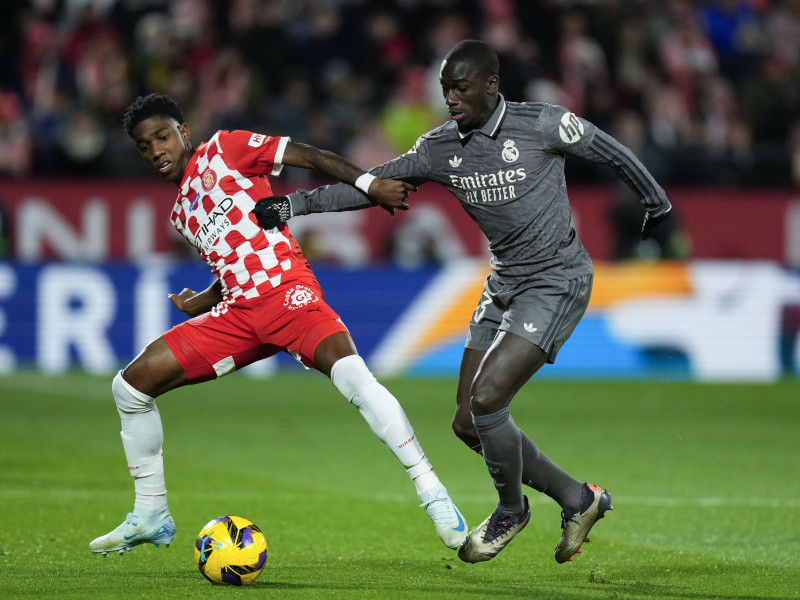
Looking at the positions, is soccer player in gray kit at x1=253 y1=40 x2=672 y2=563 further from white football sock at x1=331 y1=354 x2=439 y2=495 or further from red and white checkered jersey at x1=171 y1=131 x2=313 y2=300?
white football sock at x1=331 y1=354 x2=439 y2=495

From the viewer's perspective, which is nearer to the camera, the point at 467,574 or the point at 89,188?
the point at 467,574

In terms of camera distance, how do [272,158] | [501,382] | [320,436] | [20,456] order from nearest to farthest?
[501,382], [272,158], [20,456], [320,436]

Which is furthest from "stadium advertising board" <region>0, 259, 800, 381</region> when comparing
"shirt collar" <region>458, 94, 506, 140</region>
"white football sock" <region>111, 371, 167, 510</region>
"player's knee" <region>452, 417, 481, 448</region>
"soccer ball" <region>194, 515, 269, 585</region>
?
"soccer ball" <region>194, 515, 269, 585</region>

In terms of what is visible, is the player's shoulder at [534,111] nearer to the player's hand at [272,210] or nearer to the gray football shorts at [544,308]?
the gray football shorts at [544,308]

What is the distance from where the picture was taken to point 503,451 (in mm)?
5898

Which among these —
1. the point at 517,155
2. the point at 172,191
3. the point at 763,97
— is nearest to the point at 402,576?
the point at 517,155

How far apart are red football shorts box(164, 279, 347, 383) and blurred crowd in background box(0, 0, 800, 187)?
370 inches

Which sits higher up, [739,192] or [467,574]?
[467,574]

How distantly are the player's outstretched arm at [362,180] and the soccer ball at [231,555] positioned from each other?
63.4 inches

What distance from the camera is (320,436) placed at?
443 inches

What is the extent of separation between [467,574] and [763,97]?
13.4 metres

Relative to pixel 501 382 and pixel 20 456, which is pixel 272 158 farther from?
pixel 20 456

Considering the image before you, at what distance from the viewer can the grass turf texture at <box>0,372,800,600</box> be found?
19.3ft

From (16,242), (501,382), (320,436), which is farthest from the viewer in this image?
(16,242)
